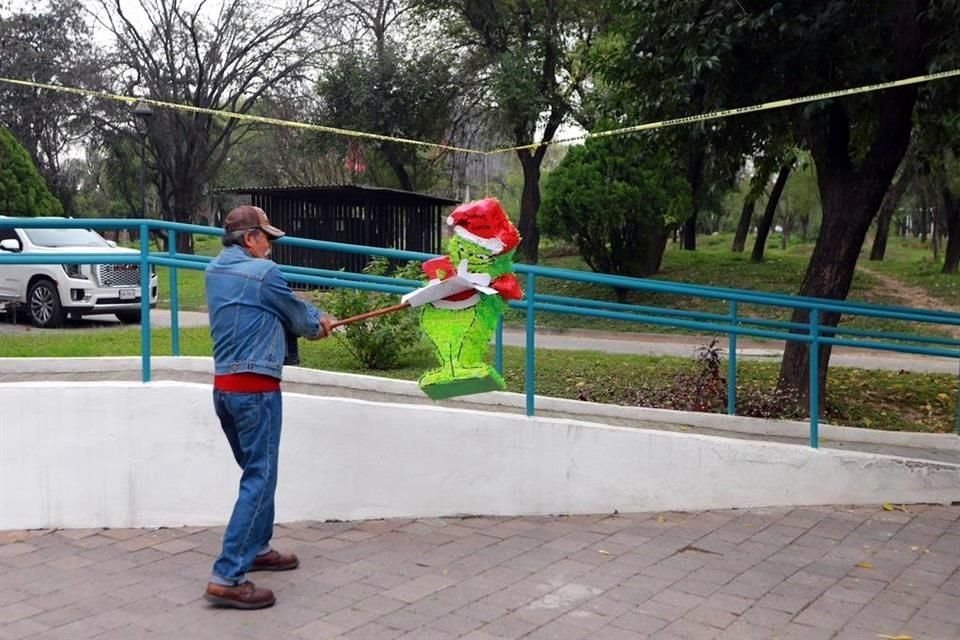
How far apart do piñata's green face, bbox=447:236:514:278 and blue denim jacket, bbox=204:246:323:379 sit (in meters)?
0.95

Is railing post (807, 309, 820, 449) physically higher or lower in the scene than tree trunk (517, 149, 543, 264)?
lower

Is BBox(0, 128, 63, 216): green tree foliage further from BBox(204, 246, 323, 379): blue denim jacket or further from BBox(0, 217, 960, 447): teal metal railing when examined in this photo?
BBox(204, 246, 323, 379): blue denim jacket

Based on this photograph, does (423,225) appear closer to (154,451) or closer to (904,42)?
(904,42)

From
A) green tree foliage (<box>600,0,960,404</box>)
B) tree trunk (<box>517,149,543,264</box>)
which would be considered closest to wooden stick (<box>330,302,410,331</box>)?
green tree foliage (<box>600,0,960,404</box>)

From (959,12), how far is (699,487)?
157 inches

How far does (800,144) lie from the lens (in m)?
9.79

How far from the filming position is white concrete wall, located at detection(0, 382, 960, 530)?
529 centimetres

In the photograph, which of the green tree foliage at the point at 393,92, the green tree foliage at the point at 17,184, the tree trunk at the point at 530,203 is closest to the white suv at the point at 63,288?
the tree trunk at the point at 530,203

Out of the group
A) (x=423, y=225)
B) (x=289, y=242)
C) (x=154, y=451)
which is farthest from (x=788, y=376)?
(x=423, y=225)

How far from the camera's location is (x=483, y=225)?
4.90m

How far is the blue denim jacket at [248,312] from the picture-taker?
430cm

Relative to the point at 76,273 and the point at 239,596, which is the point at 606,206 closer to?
the point at 76,273

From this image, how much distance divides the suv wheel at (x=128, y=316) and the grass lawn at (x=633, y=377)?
197 cm

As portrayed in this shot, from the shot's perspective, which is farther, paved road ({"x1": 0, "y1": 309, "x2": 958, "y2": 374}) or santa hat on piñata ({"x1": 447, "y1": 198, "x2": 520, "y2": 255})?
paved road ({"x1": 0, "y1": 309, "x2": 958, "y2": 374})
